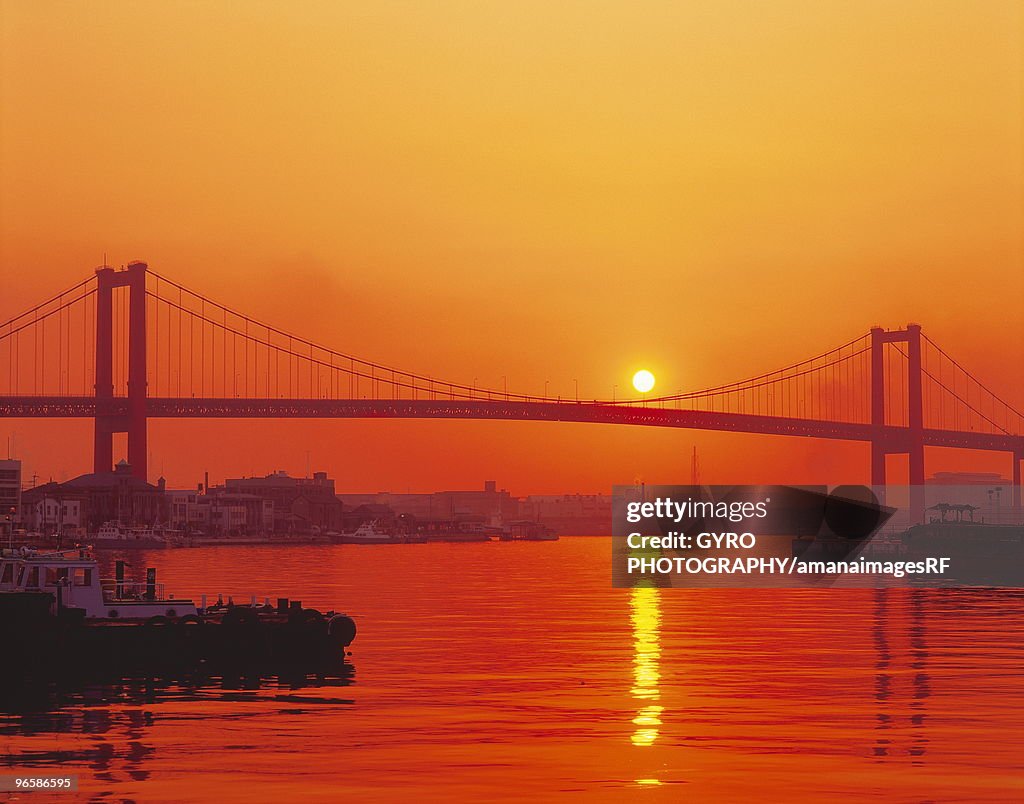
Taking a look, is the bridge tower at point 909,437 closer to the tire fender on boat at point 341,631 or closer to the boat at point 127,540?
the boat at point 127,540

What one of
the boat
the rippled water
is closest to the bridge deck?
the boat

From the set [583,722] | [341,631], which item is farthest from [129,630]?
[583,722]

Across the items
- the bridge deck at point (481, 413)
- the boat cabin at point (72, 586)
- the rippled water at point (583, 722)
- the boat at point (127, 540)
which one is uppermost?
the bridge deck at point (481, 413)

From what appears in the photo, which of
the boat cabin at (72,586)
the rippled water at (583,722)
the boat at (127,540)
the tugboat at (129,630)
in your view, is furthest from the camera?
the boat at (127,540)

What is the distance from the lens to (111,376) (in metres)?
152

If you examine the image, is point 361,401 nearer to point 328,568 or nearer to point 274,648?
point 328,568

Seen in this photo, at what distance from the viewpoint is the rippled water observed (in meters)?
25.3

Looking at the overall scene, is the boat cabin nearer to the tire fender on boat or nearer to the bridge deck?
the tire fender on boat

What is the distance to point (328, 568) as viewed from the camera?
127 m

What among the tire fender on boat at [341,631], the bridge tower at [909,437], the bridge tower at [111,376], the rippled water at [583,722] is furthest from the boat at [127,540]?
the tire fender on boat at [341,631]

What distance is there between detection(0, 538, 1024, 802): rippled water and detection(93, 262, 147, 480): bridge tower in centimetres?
9109

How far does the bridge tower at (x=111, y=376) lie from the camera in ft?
474

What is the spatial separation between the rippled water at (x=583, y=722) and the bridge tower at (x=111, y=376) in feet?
299

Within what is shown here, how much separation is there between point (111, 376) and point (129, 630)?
11561cm
